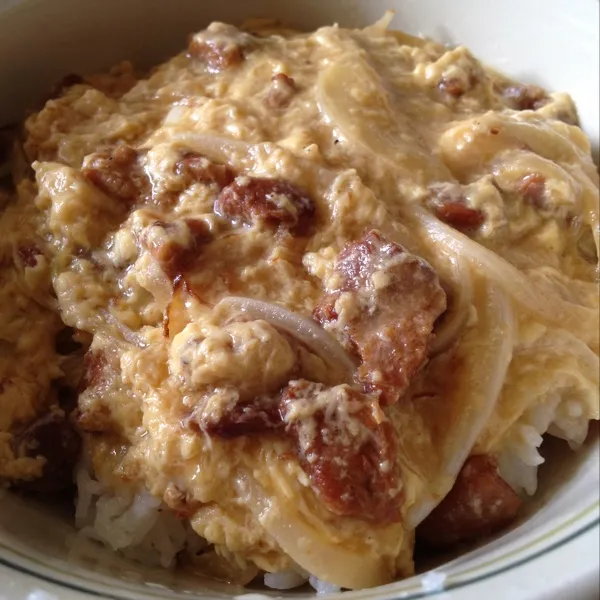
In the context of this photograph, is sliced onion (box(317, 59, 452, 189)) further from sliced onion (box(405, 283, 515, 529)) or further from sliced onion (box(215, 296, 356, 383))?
sliced onion (box(215, 296, 356, 383))

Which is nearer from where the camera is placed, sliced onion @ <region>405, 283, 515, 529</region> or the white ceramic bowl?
the white ceramic bowl

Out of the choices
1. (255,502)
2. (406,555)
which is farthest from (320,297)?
(406,555)

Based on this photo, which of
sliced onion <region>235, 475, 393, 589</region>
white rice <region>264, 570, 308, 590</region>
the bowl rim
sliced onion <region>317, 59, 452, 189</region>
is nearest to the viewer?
the bowl rim

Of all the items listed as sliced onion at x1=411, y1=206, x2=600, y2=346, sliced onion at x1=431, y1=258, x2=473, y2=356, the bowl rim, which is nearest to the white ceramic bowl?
the bowl rim

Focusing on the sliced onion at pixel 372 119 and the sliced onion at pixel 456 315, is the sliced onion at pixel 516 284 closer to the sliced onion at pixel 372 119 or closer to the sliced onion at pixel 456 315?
the sliced onion at pixel 456 315

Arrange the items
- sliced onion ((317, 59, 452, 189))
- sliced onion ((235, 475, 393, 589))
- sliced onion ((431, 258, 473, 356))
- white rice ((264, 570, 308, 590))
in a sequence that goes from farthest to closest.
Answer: sliced onion ((317, 59, 452, 189))
sliced onion ((431, 258, 473, 356))
white rice ((264, 570, 308, 590))
sliced onion ((235, 475, 393, 589))

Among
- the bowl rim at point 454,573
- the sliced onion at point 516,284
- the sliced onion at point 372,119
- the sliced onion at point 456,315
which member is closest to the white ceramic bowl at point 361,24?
the bowl rim at point 454,573

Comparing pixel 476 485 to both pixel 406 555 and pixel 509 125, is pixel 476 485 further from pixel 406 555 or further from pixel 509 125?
pixel 509 125
